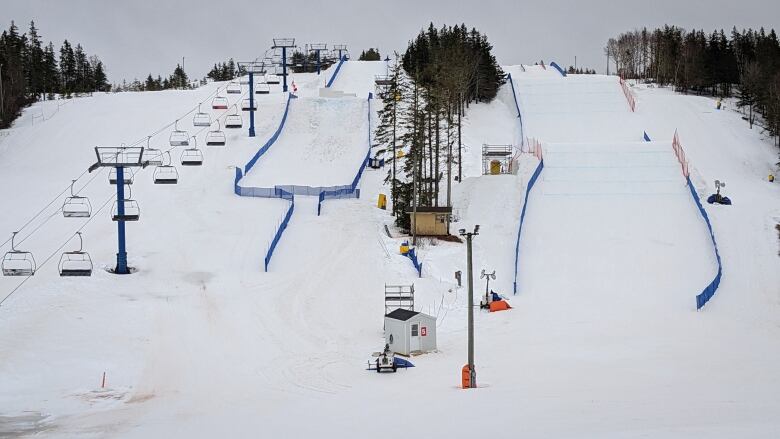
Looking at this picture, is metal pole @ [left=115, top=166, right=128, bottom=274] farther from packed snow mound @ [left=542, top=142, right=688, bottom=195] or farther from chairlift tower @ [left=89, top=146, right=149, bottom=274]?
packed snow mound @ [left=542, top=142, right=688, bottom=195]

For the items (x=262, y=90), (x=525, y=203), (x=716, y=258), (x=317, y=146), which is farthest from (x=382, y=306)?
(x=262, y=90)

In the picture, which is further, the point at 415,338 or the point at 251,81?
the point at 251,81

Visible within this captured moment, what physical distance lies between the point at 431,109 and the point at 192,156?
14.2 m

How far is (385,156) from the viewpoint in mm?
58031

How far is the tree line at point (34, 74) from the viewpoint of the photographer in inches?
2783

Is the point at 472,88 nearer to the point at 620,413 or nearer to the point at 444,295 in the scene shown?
the point at 444,295

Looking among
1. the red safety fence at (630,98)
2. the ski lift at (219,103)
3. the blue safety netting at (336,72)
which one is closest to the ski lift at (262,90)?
the ski lift at (219,103)

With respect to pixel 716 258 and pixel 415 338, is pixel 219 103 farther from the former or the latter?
pixel 415 338

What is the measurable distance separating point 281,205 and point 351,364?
21.4 m

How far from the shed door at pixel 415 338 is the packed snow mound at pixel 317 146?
24.8 m

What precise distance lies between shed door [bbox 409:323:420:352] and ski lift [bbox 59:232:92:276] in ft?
38.0

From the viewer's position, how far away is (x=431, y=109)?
46219mm

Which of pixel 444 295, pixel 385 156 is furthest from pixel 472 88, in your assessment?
pixel 444 295

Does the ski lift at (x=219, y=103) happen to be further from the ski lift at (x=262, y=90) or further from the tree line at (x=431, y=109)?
the tree line at (x=431, y=109)
